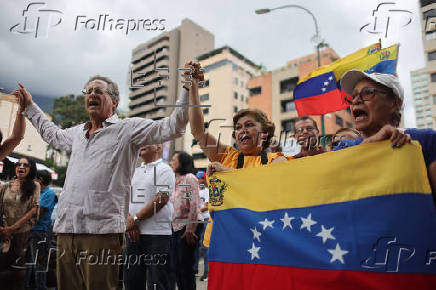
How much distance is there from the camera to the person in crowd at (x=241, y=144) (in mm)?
2348

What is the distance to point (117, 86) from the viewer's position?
2.54 meters

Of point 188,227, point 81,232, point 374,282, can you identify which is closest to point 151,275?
point 188,227

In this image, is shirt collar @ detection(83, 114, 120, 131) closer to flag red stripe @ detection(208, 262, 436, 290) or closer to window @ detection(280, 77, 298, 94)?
flag red stripe @ detection(208, 262, 436, 290)

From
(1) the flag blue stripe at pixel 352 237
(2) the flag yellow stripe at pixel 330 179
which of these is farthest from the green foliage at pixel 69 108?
(1) the flag blue stripe at pixel 352 237

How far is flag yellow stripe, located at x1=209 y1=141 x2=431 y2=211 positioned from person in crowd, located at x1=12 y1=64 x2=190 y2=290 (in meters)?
0.63

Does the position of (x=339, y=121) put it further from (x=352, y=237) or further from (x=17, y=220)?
(x=352, y=237)

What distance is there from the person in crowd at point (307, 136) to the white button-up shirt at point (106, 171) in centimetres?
176

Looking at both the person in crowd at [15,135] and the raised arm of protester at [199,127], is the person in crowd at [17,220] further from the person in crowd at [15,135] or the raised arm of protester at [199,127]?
the raised arm of protester at [199,127]

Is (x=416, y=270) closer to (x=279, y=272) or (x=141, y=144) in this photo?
(x=279, y=272)

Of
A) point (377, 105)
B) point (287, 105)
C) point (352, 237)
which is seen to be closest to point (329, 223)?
point (352, 237)

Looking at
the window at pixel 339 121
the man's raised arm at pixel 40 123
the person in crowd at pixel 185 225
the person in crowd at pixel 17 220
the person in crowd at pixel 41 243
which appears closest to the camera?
the man's raised arm at pixel 40 123

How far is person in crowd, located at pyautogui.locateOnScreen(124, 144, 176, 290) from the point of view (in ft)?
9.82

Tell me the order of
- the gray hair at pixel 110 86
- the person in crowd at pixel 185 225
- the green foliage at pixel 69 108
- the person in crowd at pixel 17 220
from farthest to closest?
1. the green foliage at pixel 69 108
2. the person in crowd at pixel 17 220
3. the person in crowd at pixel 185 225
4. the gray hair at pixel 110 86

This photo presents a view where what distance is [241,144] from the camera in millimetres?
2473
